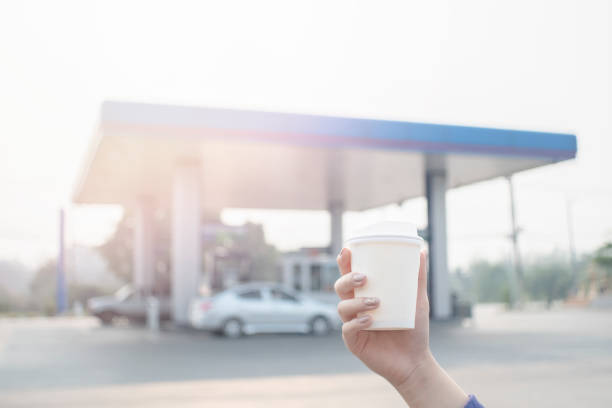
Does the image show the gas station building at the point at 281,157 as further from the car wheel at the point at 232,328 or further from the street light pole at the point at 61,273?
the street light pole at the point at 61,273

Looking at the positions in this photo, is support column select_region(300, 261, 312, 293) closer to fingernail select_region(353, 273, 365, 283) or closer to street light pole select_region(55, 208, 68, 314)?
street light pole select_region(55, 208, 68, 314)

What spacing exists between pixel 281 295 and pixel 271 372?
23.9 ft

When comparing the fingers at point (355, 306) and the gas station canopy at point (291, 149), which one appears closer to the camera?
the fingers at point (355, 306)

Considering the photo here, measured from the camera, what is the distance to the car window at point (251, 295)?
16.7 metres

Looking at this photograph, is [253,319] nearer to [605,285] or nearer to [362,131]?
[362,131]

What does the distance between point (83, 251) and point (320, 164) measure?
111m

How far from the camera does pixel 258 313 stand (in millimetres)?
16766

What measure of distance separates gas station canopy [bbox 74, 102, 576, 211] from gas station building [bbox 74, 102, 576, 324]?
0.03 m

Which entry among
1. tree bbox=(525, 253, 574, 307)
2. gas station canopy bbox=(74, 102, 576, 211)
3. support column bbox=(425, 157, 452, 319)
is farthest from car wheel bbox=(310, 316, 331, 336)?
tree bbox=(525, 253, 574, 307)

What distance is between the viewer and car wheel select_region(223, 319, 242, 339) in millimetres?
16467

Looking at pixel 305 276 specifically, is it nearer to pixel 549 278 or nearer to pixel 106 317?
pixel 106 317

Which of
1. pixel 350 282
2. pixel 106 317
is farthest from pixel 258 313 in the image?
pixel 350 282

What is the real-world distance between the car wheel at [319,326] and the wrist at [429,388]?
51.2 ft

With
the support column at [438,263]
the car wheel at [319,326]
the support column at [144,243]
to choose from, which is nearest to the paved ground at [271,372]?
the car wheel at [319,326]
